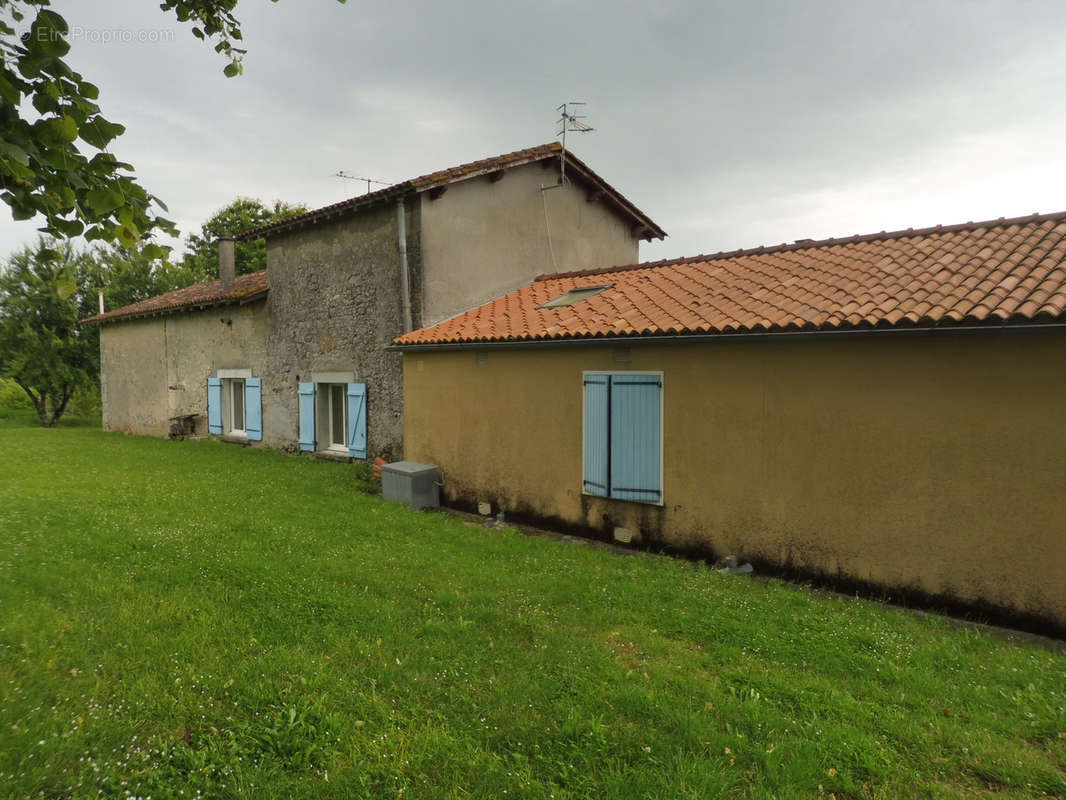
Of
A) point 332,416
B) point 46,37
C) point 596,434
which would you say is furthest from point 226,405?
point 46,37

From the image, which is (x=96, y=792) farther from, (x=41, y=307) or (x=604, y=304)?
(x=41, y=307)

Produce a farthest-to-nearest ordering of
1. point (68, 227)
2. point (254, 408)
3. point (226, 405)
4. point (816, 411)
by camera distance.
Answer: point (226, 405), point (254, 408), point (816, 411), point (68, 227)

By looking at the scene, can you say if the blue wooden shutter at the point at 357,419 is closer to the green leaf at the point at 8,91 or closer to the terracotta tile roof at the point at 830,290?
the terracotta tile roof at the point at 830,290

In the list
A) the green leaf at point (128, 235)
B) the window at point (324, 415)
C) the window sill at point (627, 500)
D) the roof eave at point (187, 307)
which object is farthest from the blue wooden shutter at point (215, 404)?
the green leaf at point (128, 235)

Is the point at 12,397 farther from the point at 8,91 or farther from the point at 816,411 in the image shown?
the point at 816,411


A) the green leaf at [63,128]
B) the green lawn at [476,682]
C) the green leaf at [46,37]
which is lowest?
the green lawn at [476,682]

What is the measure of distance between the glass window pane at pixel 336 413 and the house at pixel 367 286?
0.03m

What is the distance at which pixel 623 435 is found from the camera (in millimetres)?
7043

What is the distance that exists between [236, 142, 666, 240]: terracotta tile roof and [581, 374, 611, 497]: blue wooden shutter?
17.6 feet

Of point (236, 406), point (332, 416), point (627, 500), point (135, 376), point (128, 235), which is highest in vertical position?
point (128, 235)

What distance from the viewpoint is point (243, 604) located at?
4.73 metres

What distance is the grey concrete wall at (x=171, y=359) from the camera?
1473cm

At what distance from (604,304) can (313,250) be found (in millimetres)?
7546

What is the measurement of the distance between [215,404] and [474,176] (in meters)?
9.99
